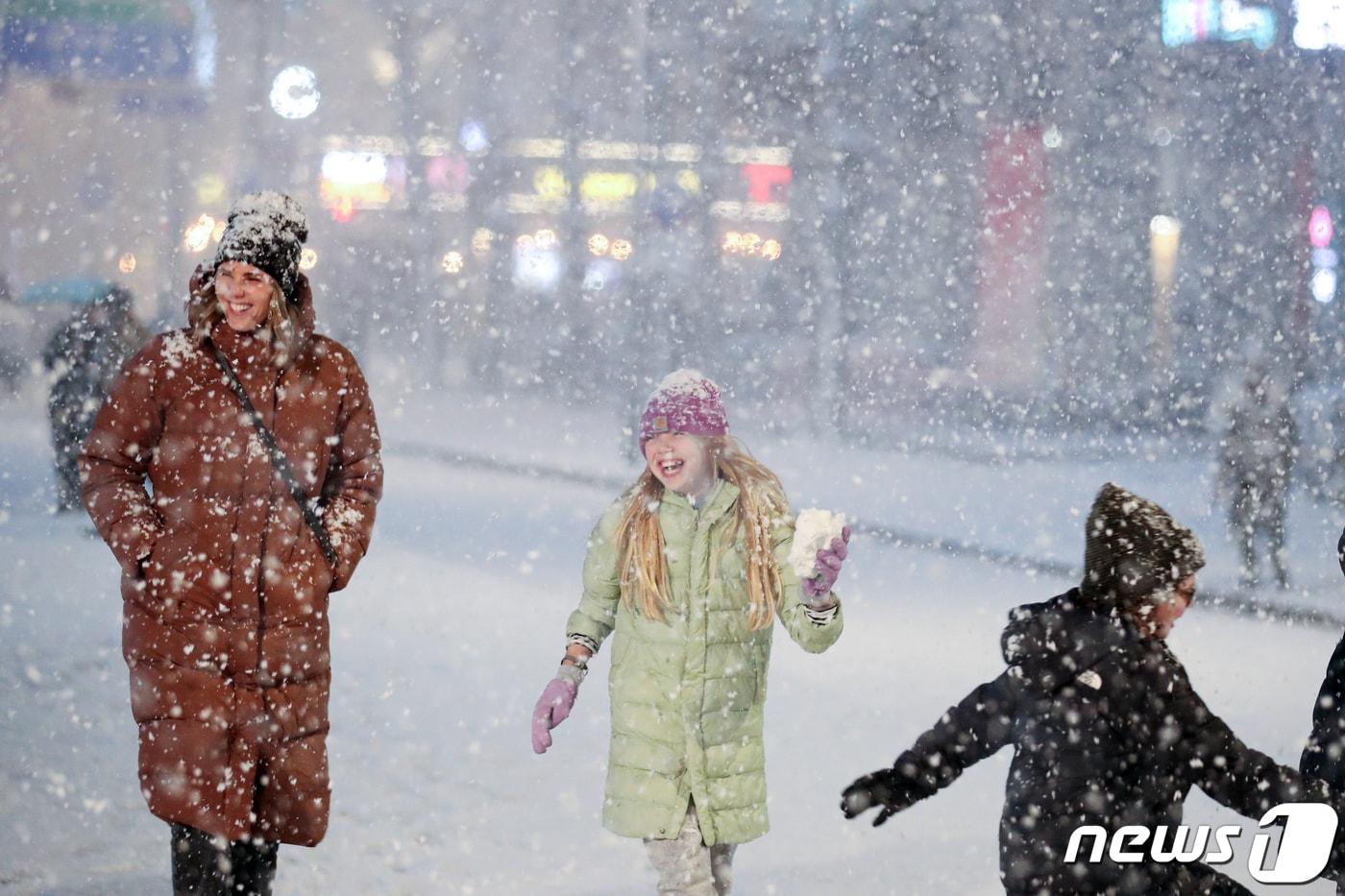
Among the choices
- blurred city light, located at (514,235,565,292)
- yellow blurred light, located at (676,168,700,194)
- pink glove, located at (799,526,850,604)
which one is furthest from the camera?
blurred city light, located at (514,235,565,292)

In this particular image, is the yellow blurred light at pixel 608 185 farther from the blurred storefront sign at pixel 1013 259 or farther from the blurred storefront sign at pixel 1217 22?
the blurred storefront sign at pixel 1217 22

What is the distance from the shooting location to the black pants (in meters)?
3.89

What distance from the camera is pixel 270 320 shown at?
3.97 m

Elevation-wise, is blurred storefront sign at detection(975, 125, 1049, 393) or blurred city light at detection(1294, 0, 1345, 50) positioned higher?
blurred city light at detection(1294, 0, 1345, 50)

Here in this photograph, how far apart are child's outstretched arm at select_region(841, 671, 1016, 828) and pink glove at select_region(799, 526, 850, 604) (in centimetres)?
42

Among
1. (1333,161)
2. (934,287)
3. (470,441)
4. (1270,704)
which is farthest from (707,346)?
(1270,704)

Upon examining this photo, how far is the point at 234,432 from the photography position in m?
3.88

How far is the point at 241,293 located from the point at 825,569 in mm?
1508

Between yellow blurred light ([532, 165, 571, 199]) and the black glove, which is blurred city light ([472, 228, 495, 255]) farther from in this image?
the black glove

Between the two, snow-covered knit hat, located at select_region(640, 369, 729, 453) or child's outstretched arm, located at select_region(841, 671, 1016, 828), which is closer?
child's outstretched arm, located at select_region(841, 671, 1016, 828)

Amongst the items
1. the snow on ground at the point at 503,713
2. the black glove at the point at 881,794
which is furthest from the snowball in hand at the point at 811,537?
the snow on ground at the point at 503,713

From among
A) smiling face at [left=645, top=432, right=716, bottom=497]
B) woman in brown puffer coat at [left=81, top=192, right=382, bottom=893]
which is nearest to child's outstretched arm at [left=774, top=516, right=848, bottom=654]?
smiling face at [left=645, top=432, right=716, bottom=497]

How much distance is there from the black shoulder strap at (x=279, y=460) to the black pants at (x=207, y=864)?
2.28 feet

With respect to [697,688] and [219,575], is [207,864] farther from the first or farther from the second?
[697,688]
